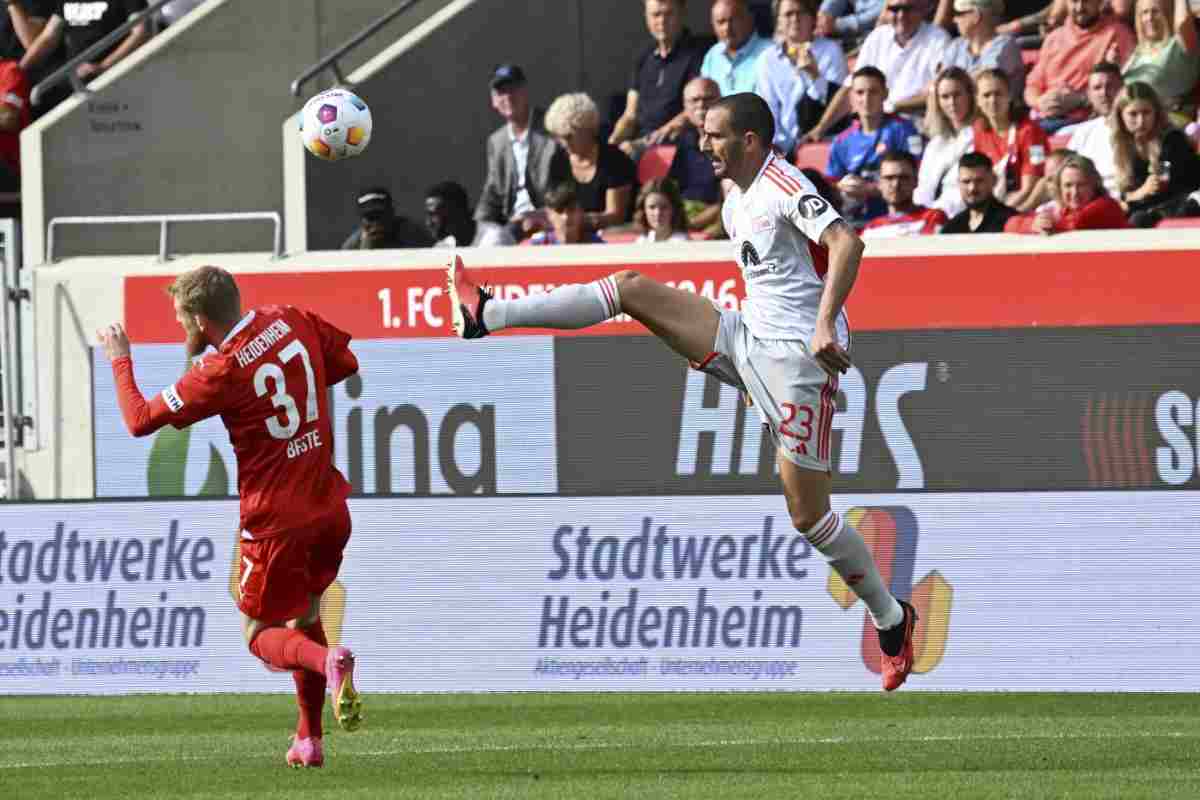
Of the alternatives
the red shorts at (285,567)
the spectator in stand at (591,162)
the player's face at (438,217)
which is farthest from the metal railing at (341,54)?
the red shorts at (285,567)

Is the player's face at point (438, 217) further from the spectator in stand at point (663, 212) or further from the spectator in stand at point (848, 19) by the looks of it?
the spectator in stand at point (848, 19)

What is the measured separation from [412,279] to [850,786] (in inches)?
320

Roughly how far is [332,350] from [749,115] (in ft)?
6.18

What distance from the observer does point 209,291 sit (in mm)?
9008

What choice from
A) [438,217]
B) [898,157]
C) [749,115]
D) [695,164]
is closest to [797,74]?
[695,164]

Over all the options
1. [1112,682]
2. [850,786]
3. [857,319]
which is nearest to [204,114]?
[857,319]

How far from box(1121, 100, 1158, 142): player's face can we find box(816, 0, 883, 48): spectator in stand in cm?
348

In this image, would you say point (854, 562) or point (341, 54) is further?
point (341, 54)

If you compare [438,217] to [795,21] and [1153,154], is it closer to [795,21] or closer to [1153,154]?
[795,21]

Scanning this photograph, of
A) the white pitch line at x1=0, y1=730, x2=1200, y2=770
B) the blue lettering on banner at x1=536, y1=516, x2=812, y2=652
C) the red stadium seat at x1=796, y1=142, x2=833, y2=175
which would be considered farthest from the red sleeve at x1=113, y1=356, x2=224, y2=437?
the red stadium seat at x1=796, y1=142, x2=833, y2=175

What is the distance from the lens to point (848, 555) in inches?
380

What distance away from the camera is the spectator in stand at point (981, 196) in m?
15.3

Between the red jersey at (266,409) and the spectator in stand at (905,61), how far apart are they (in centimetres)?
861

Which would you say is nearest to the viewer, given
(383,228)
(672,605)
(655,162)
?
(672,605)
